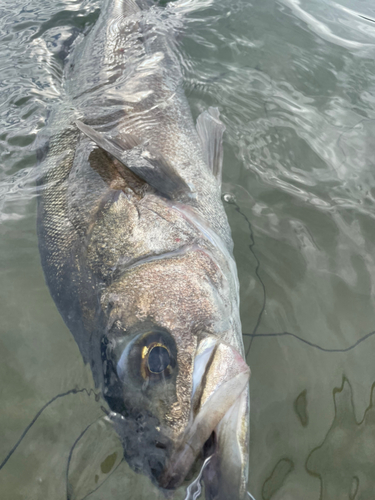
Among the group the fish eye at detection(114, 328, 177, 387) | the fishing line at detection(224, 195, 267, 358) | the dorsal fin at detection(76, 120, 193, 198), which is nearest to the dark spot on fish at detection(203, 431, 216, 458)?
the fish eye at detection(114, 328, 177, 387)

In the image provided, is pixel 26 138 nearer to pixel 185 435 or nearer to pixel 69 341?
pixel 69 341

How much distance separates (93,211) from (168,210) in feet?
1.33

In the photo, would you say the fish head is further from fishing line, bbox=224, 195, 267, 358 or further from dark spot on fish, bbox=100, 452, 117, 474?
fishing line, bbox=224, 195, 267, 358

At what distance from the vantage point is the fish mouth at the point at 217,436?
1312 millimetres

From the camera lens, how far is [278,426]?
1.90m

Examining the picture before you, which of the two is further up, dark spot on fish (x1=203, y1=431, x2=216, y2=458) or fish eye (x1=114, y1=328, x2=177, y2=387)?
fish eye (x1=114, y1=328, x2=177, y2=387)

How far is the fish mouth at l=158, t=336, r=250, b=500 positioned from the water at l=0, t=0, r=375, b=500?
0.46 meters

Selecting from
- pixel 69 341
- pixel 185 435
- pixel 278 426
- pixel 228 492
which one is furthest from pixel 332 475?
pixel 69 341

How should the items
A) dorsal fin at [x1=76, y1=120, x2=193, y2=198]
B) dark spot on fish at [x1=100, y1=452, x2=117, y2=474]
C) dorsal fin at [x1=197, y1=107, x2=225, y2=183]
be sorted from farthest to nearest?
dorsal fin at [x1=197, y1=107, x2=225, y2=183], dorsal fin at [x1=76, y1=120, x2=193, y2=198], dark spot on fish at [x1=100, y1=452, x2=117, y2=474]

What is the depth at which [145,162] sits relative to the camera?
2176 mm

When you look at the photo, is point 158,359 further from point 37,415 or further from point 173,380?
point 37,415

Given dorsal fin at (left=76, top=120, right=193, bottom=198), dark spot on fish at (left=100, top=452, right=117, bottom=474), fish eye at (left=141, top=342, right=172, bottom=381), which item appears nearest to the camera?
fish eye at (left=141, top=342, right=172, bottom=381)

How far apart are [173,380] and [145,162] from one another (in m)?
1.32

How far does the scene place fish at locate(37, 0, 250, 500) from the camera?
4.42ft
